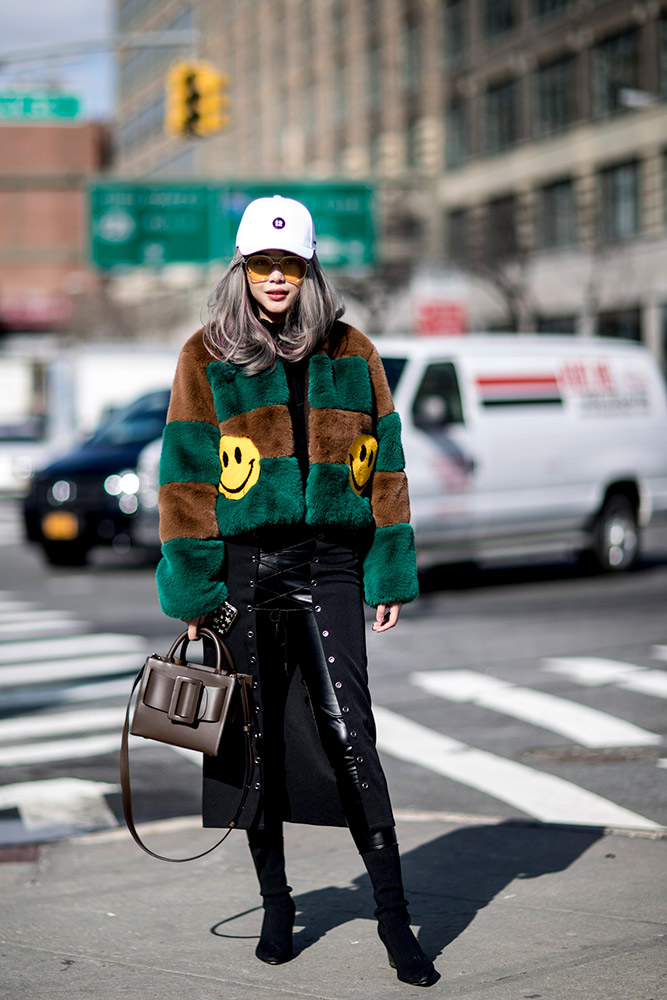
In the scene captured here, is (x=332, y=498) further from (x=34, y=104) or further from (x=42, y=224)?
(x=42, y=224)

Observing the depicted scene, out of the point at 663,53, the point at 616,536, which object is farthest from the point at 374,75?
the point at 616,536

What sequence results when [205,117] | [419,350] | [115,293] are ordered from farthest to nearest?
1. [115,293]
2. [205,117]
3. [419,350]

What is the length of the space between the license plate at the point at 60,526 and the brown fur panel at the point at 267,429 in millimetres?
11968

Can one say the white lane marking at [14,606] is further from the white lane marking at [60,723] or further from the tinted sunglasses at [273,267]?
the tinted sunglasses at [273,267]

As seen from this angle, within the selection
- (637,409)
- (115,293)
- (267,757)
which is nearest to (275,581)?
(267,757)

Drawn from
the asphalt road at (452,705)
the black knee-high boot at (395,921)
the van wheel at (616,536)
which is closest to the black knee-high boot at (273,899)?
the black knee-high boot at (395,921)

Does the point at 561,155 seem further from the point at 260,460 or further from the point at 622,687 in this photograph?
the point at 260,460

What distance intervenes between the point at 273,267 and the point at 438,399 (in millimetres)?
8557

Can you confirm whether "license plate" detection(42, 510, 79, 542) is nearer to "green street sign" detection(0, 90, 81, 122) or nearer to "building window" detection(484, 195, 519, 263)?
"green street sign" detection(0, 90, 81, 122)

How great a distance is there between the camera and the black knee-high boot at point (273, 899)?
4.02 meters

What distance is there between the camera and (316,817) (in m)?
3.97

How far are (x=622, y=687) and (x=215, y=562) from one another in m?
5.11

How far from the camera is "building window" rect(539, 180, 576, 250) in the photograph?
38.7m

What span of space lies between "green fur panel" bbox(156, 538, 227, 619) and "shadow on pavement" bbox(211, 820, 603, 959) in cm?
103
